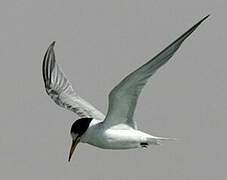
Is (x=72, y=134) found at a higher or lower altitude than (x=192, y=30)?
lower

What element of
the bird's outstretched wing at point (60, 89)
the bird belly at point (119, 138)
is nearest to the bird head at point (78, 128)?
the bird belly at point (119, 138)

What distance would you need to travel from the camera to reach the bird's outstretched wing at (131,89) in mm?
6485

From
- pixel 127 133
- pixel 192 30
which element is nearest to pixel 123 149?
pixel 127 133

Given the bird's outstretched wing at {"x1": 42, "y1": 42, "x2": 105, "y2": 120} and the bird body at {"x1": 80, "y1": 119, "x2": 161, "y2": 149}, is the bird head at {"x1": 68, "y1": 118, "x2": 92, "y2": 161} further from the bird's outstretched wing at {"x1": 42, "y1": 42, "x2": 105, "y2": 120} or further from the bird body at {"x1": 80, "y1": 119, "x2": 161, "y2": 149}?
the bird's outstretched wing at {"x1": 42, "y1": 42, "x2": 105, "y2": 120}

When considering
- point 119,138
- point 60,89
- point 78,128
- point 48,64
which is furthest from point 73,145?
point 48,64

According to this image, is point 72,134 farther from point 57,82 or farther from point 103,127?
point 57,82

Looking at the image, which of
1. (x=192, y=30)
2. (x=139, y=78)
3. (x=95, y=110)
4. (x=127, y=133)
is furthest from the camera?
(x=95, y=110)

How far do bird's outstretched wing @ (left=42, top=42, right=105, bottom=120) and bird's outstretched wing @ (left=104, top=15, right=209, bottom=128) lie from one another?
3.45 feet

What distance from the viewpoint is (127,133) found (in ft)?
24.3

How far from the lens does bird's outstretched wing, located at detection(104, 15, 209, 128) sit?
21.3 feet

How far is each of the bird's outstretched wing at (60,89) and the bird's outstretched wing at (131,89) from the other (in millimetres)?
1052

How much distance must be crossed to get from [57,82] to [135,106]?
6.56 feet

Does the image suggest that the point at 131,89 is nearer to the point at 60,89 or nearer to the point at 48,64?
the point at 60,89

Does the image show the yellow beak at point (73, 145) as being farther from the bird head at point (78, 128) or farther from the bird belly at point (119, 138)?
the bird belly at point (119, 138)
